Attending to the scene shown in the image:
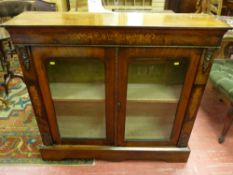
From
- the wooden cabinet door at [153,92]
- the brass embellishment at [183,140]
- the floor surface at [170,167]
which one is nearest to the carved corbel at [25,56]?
the wooden cabinet door at [153,92]

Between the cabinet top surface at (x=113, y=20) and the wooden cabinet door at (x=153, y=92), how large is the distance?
0.39 feet

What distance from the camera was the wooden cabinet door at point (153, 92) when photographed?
97 cm

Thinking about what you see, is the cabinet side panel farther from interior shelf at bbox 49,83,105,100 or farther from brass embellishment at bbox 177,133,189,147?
interior shelf at bbox 49,83,105,100

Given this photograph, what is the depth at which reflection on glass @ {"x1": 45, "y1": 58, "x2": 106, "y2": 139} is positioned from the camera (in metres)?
1.06

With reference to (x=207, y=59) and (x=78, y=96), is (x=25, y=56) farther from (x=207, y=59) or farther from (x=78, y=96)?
(x=207, y=59)

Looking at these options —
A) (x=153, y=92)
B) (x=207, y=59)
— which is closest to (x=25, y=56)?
(x=153, y=92)

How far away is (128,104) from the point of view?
1.16 metres

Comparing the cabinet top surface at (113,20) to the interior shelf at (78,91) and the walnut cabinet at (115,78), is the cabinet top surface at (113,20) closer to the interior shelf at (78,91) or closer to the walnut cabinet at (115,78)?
the walnut cabinet at (115,78)

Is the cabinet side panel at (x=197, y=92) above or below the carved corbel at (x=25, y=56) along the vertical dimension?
below

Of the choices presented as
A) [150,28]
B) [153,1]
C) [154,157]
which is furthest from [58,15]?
[153,1]

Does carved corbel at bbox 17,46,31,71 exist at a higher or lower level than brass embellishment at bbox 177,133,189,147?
higher

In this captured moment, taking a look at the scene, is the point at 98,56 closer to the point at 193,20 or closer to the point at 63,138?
the point at 193,20

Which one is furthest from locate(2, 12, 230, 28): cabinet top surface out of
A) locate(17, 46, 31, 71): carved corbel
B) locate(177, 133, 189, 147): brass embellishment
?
locate(177, 133, 189, 147): brass embellishment

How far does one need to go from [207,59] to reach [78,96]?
0.72m
